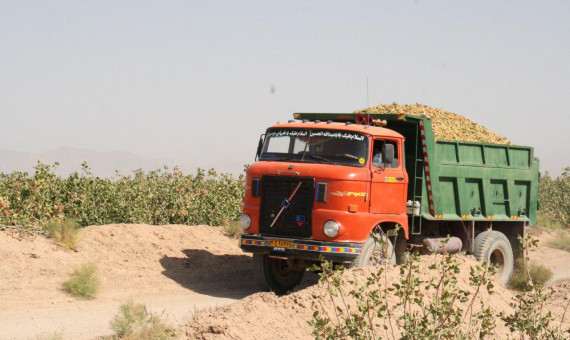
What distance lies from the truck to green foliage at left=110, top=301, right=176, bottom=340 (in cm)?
318

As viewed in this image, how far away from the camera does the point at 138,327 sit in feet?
27.8

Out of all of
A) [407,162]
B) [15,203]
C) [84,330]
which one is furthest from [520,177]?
[15,203]

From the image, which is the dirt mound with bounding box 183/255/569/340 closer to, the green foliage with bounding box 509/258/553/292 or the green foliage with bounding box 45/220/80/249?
the green foliage with bounding box 509/258/553/292

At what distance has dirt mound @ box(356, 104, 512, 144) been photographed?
1449cm

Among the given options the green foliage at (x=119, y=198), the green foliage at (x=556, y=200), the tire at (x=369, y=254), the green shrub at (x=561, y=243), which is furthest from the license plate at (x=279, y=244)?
the green foliage at (x=556, y=200)

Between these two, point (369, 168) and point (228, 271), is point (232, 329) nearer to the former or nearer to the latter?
point (369, 168)

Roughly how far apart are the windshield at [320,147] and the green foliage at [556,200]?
1684 cm

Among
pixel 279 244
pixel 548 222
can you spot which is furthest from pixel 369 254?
pixel 548 222

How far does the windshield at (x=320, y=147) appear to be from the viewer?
11586 mm

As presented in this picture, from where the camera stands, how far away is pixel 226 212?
790 inches

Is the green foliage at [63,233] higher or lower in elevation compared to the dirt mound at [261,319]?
higher

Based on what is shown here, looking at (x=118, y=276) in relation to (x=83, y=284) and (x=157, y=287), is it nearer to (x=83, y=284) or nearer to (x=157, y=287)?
(x=157, y=287)

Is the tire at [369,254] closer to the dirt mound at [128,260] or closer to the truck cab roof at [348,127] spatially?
the truck cab roof at [348,127]

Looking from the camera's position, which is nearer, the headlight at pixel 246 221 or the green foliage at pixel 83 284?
the green foliage at pixel 83 284
